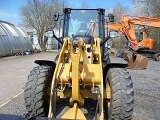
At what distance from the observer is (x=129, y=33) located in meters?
23.0

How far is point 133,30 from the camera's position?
22828 millimetres

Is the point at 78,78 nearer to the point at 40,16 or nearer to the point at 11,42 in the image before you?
the point at 11,42

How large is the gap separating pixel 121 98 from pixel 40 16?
117ft

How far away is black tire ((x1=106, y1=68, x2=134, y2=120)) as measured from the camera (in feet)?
16.3

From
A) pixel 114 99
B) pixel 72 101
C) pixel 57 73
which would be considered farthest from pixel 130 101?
pixel 57 73

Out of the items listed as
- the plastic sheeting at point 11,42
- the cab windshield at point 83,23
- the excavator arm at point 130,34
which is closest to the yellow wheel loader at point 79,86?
the cab windshield at point 83,23

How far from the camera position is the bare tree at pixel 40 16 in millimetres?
39469

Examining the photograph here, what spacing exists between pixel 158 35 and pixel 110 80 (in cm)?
2867

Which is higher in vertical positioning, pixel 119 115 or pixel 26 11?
pixel 26 11

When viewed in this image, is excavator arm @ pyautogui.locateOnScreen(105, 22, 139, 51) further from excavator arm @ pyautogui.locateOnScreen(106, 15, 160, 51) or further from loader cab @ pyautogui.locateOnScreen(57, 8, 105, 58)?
loader cab @ pyautogui.locateOnScreen(57, 8, 105, 58)

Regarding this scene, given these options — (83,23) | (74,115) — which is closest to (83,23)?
(83,23)

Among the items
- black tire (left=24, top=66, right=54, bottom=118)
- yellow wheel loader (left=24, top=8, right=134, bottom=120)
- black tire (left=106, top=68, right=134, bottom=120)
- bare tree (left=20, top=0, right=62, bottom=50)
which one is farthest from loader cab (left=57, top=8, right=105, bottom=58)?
bare tree (left=20, top=0, right=62, bottom=50)

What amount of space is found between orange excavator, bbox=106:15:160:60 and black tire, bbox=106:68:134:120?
17.7 meters

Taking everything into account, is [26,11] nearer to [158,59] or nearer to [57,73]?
[158,59]
